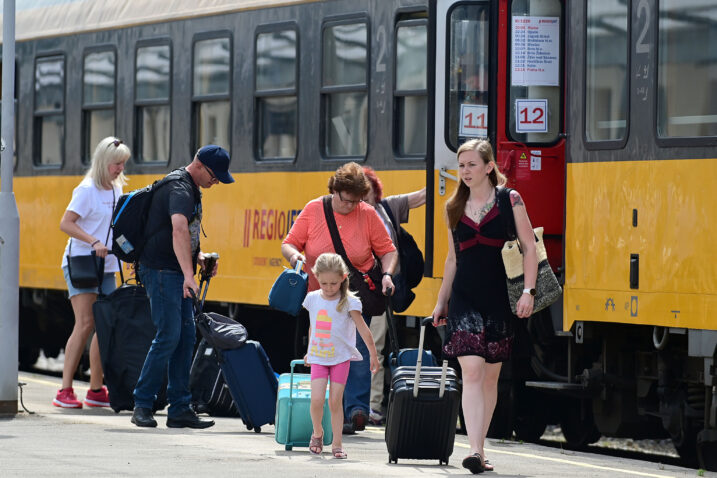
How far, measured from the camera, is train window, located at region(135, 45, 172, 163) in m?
14.3

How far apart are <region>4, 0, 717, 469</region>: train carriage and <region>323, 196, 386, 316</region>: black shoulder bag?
1185 mm

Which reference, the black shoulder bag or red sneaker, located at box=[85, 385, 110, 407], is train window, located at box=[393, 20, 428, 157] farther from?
red sneaker, located at box=[85, 385, 110, 407]

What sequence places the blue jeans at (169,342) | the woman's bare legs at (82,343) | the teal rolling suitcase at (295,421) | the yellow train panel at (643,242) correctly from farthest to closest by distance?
the woman's bare legs at (82,343), the blue jeans at (169,342), the yellow train panel at (643,242), the teal rolling suitcase at (295,421)

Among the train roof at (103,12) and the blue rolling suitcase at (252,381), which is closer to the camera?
the blue rolling suitcase at (252,381)

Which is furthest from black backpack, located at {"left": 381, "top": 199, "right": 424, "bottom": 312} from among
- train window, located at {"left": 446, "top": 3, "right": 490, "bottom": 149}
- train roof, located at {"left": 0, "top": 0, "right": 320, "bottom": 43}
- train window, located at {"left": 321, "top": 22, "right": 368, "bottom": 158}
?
train roof, located at {"left": 0, "top": 0, "right": 320, "bottom": 43}

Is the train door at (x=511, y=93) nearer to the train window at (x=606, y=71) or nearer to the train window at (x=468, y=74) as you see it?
the train window at (x=468, y=74)

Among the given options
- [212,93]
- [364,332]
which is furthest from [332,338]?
[212,93]

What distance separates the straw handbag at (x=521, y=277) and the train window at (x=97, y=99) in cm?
747

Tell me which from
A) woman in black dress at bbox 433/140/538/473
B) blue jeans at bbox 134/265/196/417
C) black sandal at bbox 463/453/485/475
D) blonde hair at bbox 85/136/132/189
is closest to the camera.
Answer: black sandal at bbox 463/453/485/475

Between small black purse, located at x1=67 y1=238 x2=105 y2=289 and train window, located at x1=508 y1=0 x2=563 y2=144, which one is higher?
train window, located at x1=508 y1=0 x2=563 y2=144

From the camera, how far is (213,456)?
8.53 m

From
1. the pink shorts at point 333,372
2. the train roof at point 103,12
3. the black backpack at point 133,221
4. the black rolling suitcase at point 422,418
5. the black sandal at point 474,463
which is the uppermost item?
the train roof at point 103,12

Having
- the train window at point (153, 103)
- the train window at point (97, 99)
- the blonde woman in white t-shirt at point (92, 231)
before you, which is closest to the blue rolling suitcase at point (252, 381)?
the blonde woman in white t-shirt at point (92, 231)

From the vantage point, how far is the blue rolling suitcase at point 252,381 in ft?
32.6
